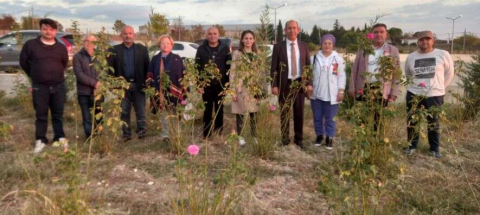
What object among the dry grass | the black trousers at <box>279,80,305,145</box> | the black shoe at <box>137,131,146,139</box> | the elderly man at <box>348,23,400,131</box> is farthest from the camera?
the black shoe at <box>137,131,146,139</box>

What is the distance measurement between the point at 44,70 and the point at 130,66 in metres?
0.90

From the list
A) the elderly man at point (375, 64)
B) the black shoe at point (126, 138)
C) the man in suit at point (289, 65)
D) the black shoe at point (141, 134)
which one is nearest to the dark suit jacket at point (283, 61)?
the man in suit at point (289, 65)

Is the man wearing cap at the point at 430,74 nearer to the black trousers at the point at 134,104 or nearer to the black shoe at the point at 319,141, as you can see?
the black shoe at the point at 319,141

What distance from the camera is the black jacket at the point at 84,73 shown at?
13.3 ft

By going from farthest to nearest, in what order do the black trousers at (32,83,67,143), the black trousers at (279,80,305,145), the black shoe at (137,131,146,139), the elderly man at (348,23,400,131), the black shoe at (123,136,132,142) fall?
the black shoe at (137,131,146,139), the black shoe at (123,136,132,142), the black trousers at (279,80,305,145), the black trousers at (32,83,67,143), the elderly man at (348,23,400,131)

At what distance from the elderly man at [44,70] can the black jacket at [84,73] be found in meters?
0.16

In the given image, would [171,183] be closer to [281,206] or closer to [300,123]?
[281,206]

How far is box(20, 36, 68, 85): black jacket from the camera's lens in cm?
387

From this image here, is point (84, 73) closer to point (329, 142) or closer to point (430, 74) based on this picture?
point (329, 142)

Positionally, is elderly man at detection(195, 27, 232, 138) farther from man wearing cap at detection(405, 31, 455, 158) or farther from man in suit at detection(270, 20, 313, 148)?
man wearing cap at detection(405, 31, 455, 158)

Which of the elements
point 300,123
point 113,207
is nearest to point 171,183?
point 113,207

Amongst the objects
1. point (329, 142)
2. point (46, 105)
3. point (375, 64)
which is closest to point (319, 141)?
point (329, 142)

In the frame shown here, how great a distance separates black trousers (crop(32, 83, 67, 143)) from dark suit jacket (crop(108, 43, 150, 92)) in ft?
2.11

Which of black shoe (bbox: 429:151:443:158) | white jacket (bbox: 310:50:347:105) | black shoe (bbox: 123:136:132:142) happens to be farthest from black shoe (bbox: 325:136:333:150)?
black shoe (bbox: 123:136:132:142)
